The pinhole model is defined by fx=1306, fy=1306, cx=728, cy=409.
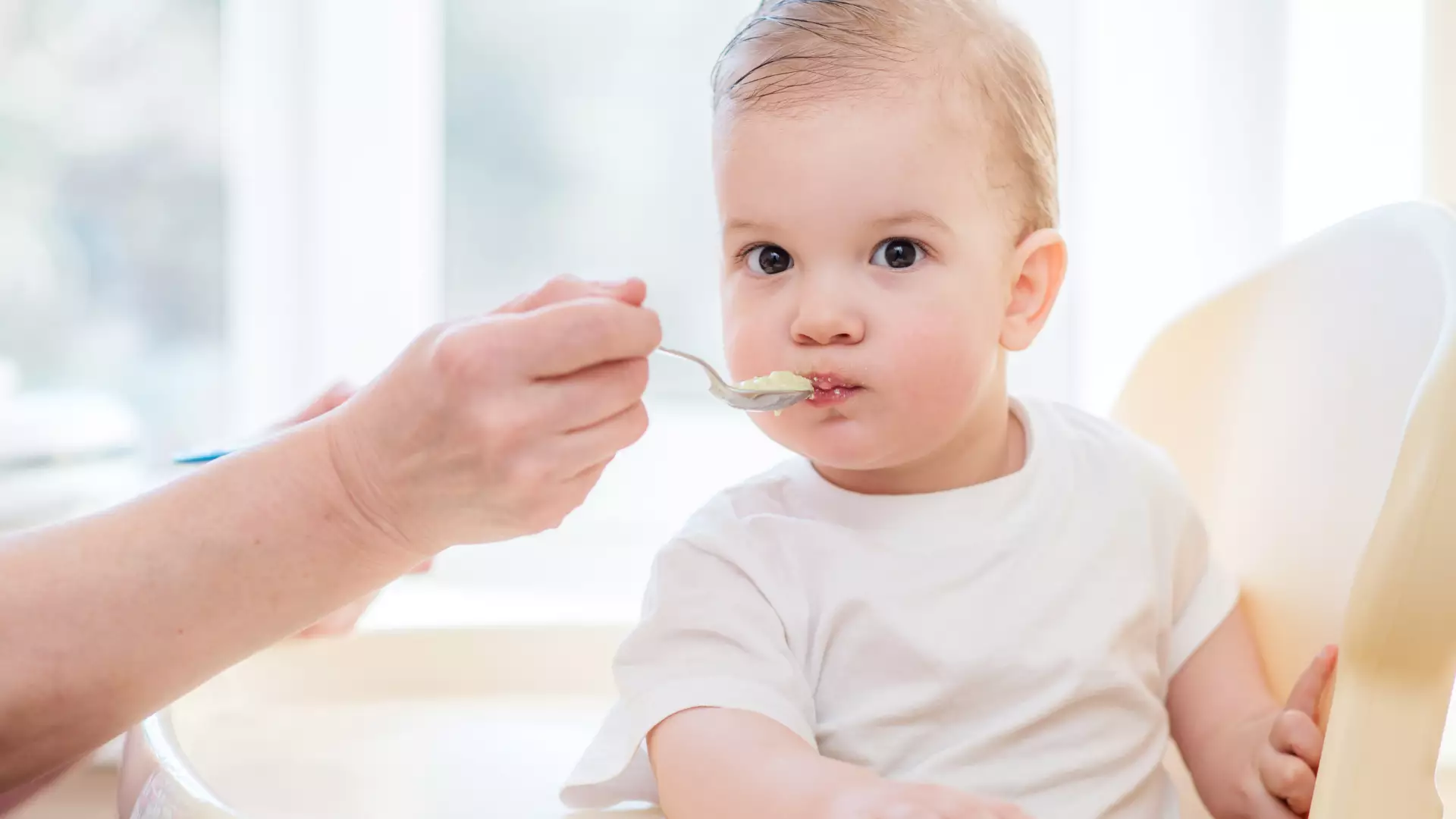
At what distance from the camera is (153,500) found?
74 centimetres

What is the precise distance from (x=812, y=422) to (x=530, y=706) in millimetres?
430

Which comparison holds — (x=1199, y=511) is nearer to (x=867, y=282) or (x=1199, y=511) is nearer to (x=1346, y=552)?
(x=1346, y=552)

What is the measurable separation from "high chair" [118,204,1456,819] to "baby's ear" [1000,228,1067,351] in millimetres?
169

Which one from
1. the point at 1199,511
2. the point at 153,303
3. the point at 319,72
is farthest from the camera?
the point at 153,303

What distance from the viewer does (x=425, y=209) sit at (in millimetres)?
1702

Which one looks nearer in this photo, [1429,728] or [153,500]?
[1429,728]

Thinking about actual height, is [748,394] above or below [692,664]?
above

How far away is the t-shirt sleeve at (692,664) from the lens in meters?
0.71

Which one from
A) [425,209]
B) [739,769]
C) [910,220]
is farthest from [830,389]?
[425,209]

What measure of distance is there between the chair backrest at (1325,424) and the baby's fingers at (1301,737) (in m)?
0.06

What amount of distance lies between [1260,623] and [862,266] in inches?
14.5

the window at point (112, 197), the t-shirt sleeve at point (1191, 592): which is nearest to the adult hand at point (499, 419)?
the t-shirt sleeve at point (1191, 592)

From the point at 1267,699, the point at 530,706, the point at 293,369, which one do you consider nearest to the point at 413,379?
the point at 530,706

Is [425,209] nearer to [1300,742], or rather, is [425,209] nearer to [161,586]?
[161,586]
